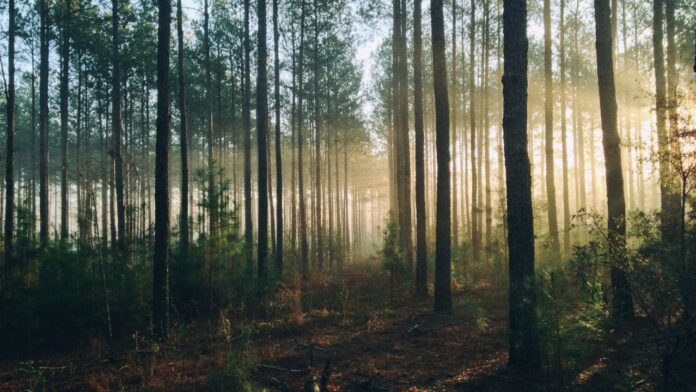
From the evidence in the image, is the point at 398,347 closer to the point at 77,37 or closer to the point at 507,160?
the point at 507,160

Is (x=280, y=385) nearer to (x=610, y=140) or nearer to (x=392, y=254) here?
(x=392, y=254)

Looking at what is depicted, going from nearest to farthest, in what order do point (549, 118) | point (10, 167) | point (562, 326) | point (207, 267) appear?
point (562, 326)
point (10, 167)
point (207, 267)
point (549, 118)

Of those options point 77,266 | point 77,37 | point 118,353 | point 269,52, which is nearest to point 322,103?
point 269,52

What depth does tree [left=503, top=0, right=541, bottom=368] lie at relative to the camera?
19.4 feet

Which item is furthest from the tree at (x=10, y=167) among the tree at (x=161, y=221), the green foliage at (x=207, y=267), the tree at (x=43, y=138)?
the tree at (x=161, y=221)

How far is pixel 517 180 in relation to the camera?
612cm

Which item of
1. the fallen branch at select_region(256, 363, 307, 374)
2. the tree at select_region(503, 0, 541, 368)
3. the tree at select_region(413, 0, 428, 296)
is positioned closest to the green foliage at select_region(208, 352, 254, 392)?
the fallen branch at select_region(256, 363, 307, 374)

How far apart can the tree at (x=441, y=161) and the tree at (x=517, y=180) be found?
3.62 meters

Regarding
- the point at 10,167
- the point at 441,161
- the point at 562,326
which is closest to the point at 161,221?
the point at 10,167

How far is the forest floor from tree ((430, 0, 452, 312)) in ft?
2.62

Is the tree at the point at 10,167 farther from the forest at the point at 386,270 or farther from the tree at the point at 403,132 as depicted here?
the tree at the point at 403,132

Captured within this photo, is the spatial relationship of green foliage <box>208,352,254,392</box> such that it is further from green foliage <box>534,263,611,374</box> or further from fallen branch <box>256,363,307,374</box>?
green foliage <box>534,263,611,374</box>

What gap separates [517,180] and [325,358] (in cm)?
476

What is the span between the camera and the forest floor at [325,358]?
5.79m
